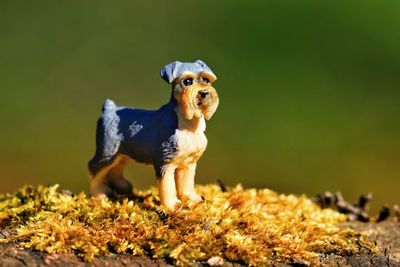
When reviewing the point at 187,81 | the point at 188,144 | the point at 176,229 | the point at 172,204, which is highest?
the point at 187,81

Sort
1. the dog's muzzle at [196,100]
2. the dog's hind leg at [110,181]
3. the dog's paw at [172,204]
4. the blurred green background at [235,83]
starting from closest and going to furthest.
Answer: the dog's muzzle at [196,100], the dog's paw at [172,204], the dog's hind leg at [110,181], the blurred green background at [235,83]

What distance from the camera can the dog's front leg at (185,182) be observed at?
3406 mm

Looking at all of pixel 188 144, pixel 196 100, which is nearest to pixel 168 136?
pixel 188 144

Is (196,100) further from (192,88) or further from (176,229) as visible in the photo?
(176,229)

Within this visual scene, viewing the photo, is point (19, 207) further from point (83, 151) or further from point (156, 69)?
point (156, 69)

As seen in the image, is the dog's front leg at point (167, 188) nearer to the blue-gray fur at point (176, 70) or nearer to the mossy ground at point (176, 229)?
the mossy ground at point (176, 229)

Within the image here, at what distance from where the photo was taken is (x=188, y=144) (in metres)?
3.23

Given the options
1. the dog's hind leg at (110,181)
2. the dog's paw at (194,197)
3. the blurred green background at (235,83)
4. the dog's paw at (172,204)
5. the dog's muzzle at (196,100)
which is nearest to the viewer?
the dog's muzzle at (196,100)

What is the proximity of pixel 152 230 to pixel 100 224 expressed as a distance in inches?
11.1

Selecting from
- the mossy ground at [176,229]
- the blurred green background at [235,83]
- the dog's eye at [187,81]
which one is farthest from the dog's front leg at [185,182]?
the blurred green background at [235,83]

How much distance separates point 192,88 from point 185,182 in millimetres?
579

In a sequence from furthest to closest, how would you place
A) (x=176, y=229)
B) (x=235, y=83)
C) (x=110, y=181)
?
(x=235, y=83) < (x=110, y=181) < (x=176, y=229)

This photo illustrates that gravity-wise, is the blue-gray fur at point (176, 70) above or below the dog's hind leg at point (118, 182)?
above

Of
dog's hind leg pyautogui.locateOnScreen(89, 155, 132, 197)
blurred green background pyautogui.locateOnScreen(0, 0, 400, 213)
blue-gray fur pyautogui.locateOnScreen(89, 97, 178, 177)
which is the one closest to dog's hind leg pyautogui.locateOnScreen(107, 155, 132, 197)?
dog's hind leg pyautogui.locateOnScreen(89, 155, 132, 197)
